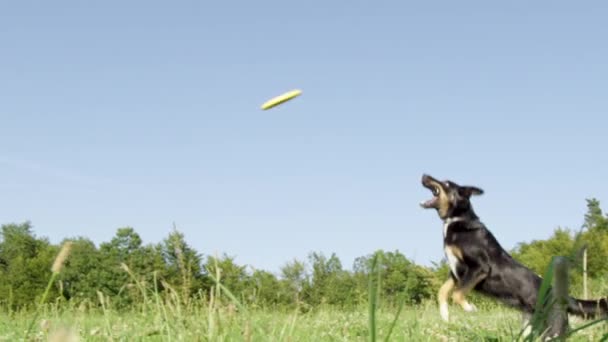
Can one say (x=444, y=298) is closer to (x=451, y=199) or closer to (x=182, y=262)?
(x=451, y=199)

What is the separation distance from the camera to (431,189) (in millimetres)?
14484

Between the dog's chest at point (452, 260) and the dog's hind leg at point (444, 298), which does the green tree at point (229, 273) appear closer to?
the dog's hind leg at point (444, 298)

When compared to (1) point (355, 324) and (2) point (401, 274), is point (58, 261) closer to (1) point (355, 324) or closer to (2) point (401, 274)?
(1) point (355, 324)

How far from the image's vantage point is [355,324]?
348 inches

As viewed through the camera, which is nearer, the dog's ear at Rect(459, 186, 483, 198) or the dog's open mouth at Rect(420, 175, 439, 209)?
the dog's ear at Rect(459, 186, 483, 198)

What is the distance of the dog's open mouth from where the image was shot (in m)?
14.0

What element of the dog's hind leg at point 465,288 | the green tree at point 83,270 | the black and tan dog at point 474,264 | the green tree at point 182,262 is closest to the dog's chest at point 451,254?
the black and tan dog at point 474,264

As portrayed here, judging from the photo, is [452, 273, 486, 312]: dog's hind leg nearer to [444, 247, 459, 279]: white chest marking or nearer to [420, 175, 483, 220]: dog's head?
[444, 247, 459, 279]: white chest marking

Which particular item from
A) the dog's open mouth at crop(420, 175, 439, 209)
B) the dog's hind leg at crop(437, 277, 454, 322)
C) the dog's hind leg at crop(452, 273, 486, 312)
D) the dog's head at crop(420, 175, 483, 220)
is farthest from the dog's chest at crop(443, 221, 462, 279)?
Result: the dog's open mouth at crop(420, 175, 439, 209)

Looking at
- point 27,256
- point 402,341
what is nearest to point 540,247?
point 27,256

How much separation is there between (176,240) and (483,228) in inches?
403

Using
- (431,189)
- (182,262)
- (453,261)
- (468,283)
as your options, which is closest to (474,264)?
(468,283)

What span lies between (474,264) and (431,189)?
2.91 m

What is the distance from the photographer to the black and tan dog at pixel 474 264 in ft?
35.9
